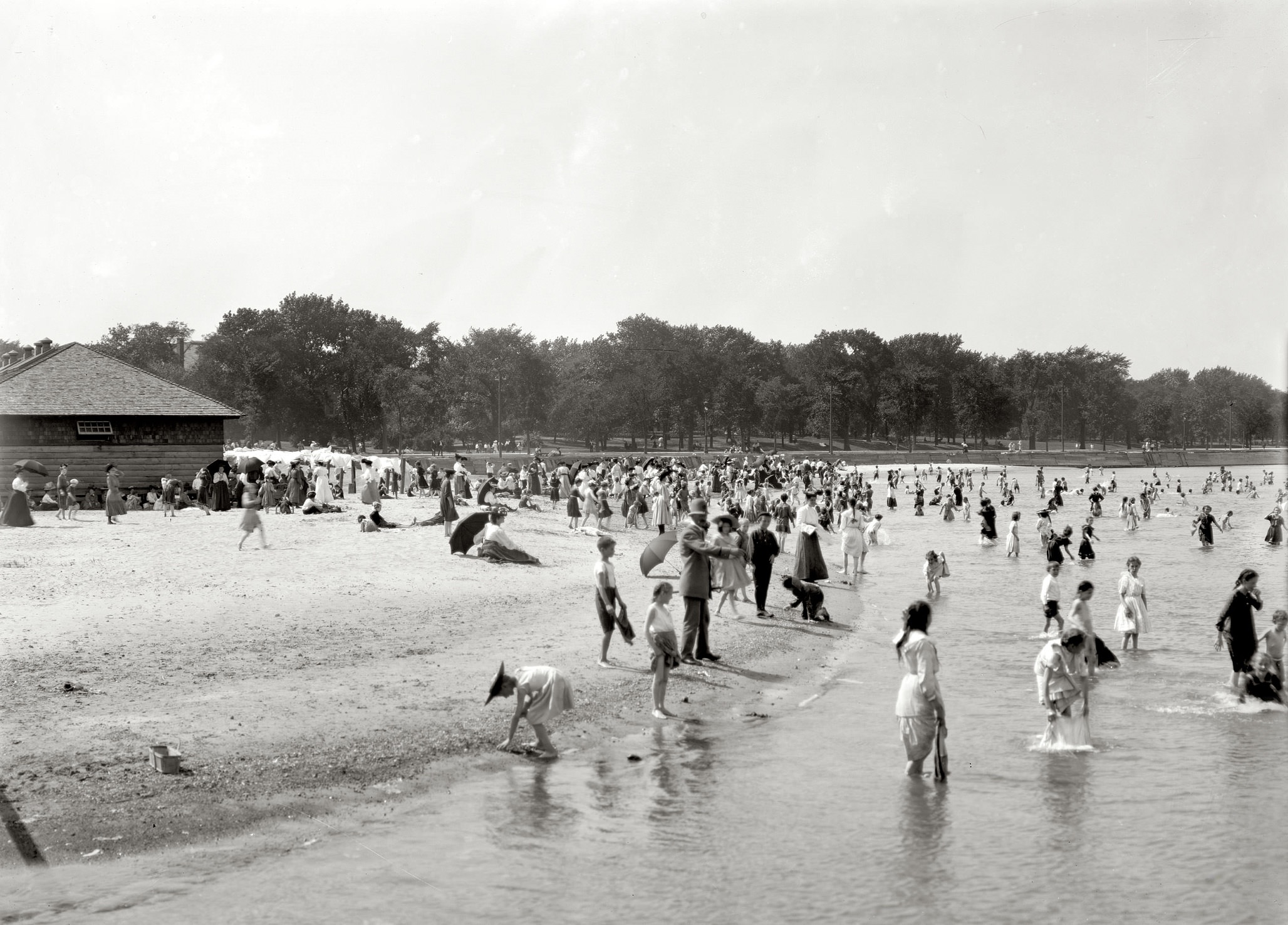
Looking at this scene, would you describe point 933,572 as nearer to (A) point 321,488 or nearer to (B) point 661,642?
(B) point 661,642

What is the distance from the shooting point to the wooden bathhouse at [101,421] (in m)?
31.9

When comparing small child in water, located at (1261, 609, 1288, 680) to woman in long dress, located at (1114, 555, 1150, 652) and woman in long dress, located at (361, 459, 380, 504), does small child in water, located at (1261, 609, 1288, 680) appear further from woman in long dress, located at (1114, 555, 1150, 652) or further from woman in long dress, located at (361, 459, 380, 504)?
woman in long dress, located at (361, 459, 380, 504)

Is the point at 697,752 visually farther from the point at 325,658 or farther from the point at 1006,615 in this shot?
the point at 1006,615

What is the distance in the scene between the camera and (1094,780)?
407 inches

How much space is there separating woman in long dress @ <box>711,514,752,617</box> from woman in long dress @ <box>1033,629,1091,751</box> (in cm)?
623

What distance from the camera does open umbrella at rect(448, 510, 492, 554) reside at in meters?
21.6

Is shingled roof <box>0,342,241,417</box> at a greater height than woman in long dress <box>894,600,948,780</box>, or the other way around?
shingled roof <box>0,342,241,417</box>

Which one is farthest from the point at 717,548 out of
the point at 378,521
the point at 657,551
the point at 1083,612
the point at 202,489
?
the point at 202,489

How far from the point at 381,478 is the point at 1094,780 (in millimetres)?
32564

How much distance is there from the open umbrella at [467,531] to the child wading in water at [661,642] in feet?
33.9

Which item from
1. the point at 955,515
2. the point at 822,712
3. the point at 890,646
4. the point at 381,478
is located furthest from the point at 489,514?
the point at 955,515

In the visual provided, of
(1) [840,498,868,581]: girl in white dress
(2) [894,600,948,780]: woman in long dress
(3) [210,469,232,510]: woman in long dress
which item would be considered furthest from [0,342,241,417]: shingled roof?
(2) [894,600,948,780]: woman in long dress

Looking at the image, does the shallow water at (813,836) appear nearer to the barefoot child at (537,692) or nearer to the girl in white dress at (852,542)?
the barefoot child at (537,692)

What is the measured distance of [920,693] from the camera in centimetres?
917
